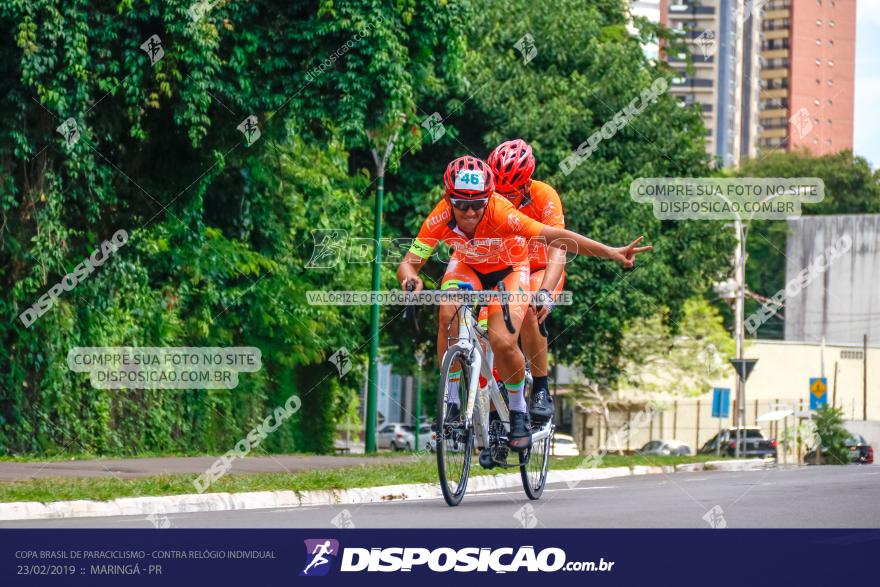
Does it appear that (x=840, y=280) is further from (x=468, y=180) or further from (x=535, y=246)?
(x=468, y=180)

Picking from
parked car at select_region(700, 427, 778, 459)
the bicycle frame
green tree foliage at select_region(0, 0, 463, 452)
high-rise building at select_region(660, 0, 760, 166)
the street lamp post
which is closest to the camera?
the bicycle frame

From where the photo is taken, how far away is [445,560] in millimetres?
6387

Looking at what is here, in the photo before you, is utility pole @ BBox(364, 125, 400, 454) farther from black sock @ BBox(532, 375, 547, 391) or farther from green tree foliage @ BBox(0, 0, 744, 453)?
black sock @ BBox(532, 375, 547, 391)

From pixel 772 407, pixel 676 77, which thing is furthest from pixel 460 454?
pixel 772 407

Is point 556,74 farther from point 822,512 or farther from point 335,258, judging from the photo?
point 822,512

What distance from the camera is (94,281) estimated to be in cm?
2058

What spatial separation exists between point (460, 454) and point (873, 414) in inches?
2406

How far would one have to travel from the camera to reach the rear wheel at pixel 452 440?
10.2 metres

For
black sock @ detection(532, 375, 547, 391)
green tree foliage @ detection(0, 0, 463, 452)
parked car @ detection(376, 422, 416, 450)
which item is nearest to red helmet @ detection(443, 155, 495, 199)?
black sock @ detection(532, 375, 547, 391)

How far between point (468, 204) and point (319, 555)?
14.4 feet

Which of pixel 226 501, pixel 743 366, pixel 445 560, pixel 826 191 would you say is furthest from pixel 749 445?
pixel 826 191

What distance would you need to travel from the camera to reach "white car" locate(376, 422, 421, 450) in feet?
208

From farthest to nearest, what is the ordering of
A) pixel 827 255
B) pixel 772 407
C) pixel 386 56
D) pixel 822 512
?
pixel 827 255
pixel 772 407
pixel 386 56
pixel 822 512

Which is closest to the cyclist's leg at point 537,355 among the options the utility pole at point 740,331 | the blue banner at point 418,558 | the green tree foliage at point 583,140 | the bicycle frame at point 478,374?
the bicycle frame at point 478,374
